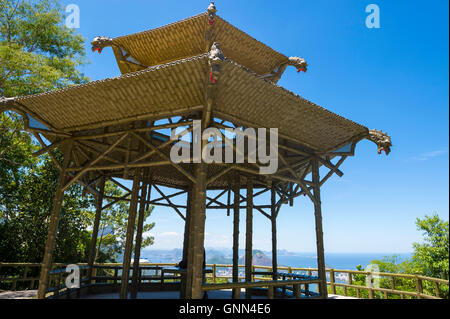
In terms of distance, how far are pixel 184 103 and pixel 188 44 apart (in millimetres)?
3637

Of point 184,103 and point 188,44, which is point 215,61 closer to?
point 184,103

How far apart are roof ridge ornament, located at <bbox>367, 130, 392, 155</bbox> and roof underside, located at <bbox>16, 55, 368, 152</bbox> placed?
0.24m

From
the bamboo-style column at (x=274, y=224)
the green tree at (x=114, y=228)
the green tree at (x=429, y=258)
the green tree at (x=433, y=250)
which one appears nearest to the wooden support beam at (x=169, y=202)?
the bamboo-style column at (x=274, y=224)

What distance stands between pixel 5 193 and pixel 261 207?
1472cm

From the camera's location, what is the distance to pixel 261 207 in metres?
11.7

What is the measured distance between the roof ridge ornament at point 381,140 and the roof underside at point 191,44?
4410mm

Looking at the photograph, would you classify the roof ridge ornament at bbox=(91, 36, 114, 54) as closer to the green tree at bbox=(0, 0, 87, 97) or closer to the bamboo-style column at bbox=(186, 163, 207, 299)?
the green tree at bbox=(0, 0, 87, 97)

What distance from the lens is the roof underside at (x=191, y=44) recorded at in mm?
8133

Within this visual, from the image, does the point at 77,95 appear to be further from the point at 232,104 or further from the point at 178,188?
the point at 178,188

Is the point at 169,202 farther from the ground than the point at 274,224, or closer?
farther from the ground

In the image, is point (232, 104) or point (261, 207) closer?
point (232, 104)

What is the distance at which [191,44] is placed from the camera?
28.0 feet

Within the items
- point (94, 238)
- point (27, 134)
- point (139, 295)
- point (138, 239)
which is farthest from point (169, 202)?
point (27, 134)
